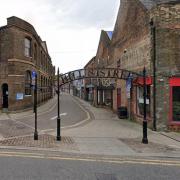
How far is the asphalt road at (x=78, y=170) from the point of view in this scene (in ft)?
Answer: 25.2

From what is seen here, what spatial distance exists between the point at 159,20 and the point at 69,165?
1143 cm

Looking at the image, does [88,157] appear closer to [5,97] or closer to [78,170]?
[78,170]

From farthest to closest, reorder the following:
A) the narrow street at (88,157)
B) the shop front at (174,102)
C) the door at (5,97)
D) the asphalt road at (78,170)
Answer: the door at (5,97) → the shop front at (174,102) → the narrow street at (88,157) → the asphalt road at (78,170)

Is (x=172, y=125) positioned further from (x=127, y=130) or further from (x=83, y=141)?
(x=83, y=141)

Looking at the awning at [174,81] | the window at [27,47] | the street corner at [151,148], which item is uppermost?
the window at [27,47]

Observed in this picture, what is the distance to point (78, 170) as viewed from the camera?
8352 mm

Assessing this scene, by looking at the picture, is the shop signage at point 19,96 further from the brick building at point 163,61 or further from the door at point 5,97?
the brick building at point 163,61

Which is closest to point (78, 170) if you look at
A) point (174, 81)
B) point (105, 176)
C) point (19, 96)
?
point (105, 176)

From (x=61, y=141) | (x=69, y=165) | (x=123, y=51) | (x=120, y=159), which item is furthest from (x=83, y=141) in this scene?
(x=123, y=51)

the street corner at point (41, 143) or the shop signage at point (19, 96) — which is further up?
the shop signage at point (19, 96)

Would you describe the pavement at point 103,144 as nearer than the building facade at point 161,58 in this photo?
Yes

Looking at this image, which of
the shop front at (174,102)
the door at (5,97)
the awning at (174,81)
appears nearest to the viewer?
the awning at (174,81)

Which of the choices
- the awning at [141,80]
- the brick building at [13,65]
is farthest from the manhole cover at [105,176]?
the brick building at [13,65]

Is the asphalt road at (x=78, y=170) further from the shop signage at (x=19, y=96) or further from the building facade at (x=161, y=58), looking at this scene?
the shop signage at (x=19, y=96)
